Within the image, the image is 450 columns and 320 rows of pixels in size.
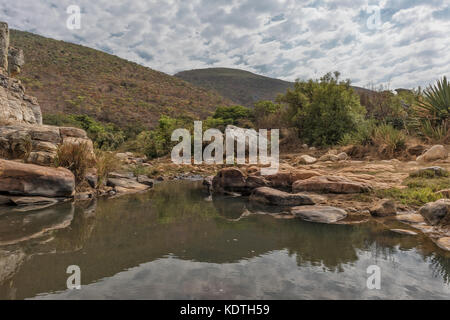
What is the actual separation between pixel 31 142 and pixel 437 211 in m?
10.6

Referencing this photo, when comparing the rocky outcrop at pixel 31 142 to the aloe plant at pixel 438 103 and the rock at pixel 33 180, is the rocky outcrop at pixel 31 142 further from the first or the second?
the aloe plant at pixel 438 103

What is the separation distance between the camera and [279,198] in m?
7.46

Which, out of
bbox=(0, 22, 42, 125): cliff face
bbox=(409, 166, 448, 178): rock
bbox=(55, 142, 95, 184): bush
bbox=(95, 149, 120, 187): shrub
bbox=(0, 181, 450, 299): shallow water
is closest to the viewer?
bbox=(0, 181, 450, 299): shallow water

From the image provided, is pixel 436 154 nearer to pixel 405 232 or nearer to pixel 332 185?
pixel 332 185

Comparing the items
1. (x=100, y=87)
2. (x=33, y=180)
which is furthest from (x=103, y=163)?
(x=100, y=87)

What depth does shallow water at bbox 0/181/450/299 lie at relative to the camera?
2.95 m

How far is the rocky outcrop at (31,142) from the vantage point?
8242 mm

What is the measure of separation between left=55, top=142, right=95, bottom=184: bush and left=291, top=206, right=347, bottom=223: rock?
6614mm

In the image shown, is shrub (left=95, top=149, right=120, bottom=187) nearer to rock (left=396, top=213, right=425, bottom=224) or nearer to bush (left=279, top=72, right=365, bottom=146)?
rock (left=396, top=213, right=425, bottom=224)

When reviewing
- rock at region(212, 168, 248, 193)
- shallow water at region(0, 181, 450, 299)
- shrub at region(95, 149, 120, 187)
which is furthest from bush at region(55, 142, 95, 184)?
rock at region(212, 168, 248, 193)

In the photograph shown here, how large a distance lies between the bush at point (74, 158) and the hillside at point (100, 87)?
29398mm
